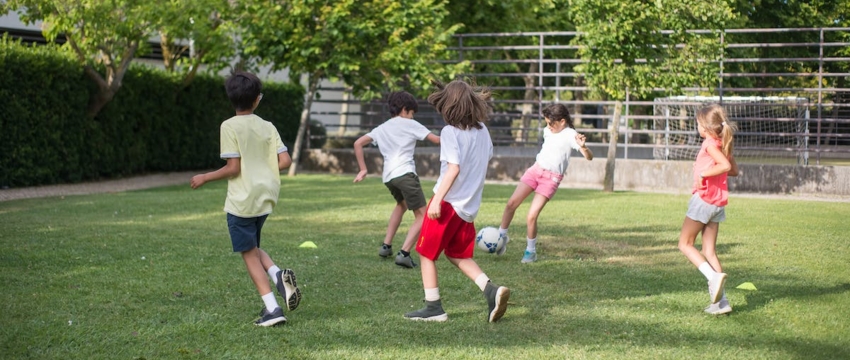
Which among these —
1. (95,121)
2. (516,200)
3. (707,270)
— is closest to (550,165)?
(516,200)

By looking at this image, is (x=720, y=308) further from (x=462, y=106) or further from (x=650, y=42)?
(x=650, y=42)

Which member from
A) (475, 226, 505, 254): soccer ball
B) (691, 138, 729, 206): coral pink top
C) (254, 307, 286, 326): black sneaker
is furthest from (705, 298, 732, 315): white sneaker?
(254, 307, 286, 326): black sneaker

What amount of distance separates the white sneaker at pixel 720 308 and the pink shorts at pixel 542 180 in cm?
255

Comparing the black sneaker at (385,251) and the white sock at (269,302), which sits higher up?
the white sock at (269,302)

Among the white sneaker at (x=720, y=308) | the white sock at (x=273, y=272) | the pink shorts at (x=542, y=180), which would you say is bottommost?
the white sneaker at (x=720, y=308)

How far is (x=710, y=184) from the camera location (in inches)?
252

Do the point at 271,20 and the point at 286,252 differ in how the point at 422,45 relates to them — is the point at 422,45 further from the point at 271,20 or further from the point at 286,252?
the point at 286,252

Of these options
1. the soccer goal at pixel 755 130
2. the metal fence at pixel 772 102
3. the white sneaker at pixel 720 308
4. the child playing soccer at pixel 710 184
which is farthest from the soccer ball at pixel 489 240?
the soccer goal at pixel 755 130

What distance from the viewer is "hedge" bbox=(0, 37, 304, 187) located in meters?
15.2

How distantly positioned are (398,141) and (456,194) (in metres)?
2.32

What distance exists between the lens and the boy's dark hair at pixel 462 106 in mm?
5871

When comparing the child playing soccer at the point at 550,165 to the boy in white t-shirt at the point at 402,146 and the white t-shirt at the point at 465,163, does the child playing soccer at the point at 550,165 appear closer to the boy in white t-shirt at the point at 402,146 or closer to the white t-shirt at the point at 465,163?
the boy in white t-shirt at the point at 402,146

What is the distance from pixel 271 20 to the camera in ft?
61.9

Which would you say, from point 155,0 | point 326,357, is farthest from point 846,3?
point 326,357
